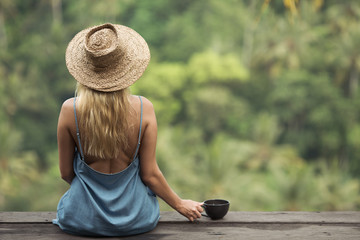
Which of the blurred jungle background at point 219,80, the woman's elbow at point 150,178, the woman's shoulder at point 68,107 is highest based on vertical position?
the blurred jungle background at point 219,80

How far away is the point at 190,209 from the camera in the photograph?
1611mm

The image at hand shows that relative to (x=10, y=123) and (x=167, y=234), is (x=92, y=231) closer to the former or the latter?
(x=167, y=234)

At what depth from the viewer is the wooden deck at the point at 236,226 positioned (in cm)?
150

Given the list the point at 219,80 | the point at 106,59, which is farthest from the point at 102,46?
the point at 219,80

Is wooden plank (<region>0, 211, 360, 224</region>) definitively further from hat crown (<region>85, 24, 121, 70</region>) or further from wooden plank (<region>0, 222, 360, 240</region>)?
hat crown (<region>85, 24, 121, 70</region>)

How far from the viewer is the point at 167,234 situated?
5.01 feet

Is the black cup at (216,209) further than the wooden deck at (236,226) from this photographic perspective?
Yes

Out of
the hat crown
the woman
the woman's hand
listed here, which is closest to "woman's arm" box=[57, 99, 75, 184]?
the woman

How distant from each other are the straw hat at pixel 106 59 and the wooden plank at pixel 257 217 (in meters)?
0.52

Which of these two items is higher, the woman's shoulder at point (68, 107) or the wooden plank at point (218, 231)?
the woman's shoulder at point (68, 107)

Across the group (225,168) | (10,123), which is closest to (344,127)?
(225,168)

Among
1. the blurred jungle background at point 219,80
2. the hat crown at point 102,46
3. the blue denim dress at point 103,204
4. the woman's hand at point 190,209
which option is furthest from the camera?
the blurred jungle background at point 219,80

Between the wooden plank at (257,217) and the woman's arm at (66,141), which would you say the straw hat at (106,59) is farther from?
the wooden plank at (257,217)

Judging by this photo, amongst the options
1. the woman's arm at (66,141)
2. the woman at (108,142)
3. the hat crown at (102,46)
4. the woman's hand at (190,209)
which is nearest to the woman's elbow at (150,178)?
the woman at (108,142)
